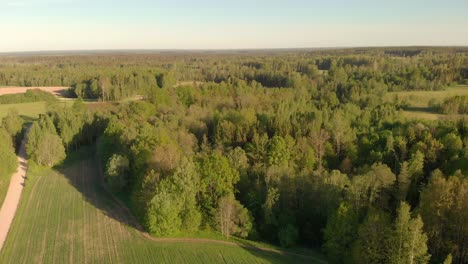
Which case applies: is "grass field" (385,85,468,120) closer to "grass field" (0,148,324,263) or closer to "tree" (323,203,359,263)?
"tree" (323,203,359,263)

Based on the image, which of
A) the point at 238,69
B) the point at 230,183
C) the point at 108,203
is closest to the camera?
the point at 230,183

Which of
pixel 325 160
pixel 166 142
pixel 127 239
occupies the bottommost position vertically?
pixel 127 239

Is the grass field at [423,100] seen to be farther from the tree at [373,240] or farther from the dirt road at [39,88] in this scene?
the dirt road at [39,88]

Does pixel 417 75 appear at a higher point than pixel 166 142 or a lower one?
higher

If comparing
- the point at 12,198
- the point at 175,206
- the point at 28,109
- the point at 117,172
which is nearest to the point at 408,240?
the point at 175,206

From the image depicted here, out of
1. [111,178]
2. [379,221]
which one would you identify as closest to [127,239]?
[111,178]

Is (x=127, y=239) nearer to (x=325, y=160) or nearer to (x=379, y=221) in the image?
(x=379, y=221)

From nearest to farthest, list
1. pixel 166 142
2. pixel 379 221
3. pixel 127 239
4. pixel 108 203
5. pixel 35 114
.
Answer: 1. pixel 379 221
2. pixel 127 239
3. pixel 108 203
4. pixel 166 142
5. pixel 35 114
